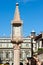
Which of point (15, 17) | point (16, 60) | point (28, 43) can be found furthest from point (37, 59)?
point (28, 43)

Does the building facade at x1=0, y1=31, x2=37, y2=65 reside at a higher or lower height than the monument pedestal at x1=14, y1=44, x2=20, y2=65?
higher

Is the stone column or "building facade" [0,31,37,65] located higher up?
"building facade" [0,31,37,65]

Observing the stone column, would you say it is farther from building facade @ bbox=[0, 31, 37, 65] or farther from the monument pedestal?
building facade @ bbox=[0, 31, 37, 65]

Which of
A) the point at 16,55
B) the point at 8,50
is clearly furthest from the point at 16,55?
the point at 8,50

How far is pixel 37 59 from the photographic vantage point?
29.5 meters

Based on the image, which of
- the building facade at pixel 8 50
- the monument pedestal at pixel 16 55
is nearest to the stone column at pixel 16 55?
the monument pedestal at pixel 16 55

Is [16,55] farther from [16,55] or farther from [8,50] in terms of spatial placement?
[8,50]

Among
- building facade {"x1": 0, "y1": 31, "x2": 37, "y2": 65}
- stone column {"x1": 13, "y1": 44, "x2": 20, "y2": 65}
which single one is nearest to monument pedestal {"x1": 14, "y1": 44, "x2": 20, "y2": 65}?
stone column {"x1": 13, "y1": 44, "x2": 20, "y2": 65}

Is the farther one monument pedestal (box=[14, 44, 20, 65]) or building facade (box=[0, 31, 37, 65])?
building facade (box=[0, 31, 37, 65])

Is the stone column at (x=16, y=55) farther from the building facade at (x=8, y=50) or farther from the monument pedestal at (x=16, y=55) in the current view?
the building facade at (x=8, y=50)

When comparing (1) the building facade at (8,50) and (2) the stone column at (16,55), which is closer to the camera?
(2) the stone column at (16,55)

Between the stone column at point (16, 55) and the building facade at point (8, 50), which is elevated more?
the building facade at point (8, 50)

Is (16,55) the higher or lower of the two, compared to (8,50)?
lower

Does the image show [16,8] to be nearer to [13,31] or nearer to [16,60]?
[13,31]
